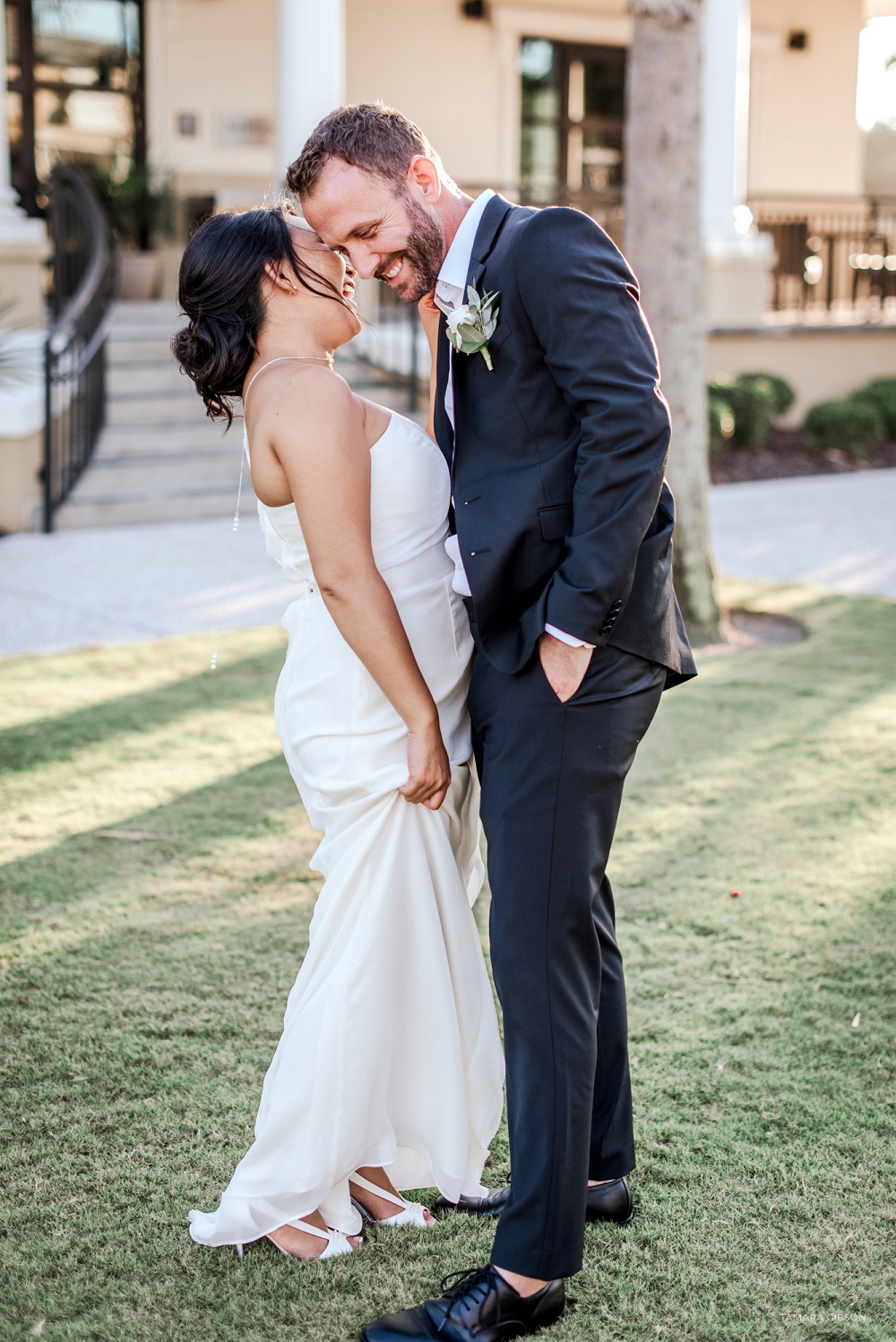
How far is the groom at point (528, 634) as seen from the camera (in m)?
2.17

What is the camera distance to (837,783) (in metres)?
5.16

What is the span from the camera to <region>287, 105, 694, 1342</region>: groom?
2168 mm

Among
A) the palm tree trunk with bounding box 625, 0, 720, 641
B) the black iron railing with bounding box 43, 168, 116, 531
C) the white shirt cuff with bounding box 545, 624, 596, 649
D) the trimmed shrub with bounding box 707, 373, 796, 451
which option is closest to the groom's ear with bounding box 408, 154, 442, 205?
the white shirt cuff with bounding box 545, 624, 596, 649

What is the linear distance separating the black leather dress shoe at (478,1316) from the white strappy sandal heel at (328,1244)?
0.25m

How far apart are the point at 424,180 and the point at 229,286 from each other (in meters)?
0.39

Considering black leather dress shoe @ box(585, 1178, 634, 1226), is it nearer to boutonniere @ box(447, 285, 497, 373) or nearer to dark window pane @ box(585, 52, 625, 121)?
boutonniere @ box(447, 285, 497, 373)

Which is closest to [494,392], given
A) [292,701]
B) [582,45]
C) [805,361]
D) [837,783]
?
[292,701]

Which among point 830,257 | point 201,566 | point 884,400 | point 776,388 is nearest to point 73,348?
point 201,566

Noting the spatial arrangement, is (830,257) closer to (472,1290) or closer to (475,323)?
(475,323)

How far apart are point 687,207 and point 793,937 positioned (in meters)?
4.50

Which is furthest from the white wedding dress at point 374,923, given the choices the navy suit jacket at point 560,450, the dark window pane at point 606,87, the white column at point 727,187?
the dark window pane at point 606,87

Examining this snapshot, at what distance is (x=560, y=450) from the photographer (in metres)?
2.19

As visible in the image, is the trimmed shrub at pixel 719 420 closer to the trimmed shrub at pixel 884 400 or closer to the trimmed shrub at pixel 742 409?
the trimmed shrub at pixel 742 409

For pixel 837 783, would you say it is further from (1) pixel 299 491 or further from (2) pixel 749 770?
(1) pixel 299 491
